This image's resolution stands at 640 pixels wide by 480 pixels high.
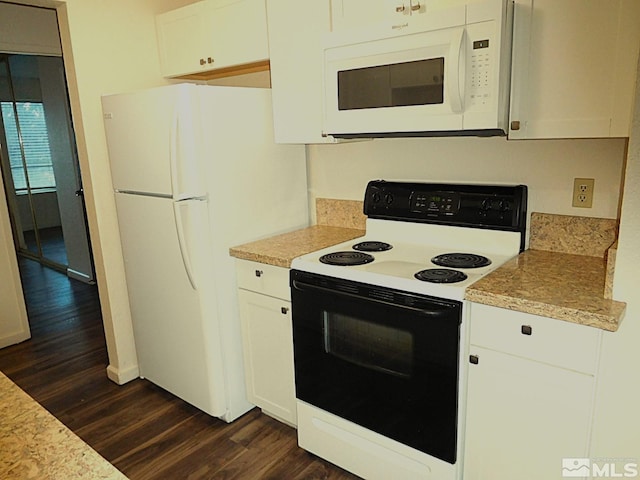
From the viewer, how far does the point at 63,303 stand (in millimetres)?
4359

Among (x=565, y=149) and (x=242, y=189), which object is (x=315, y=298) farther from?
(x=565, y=149)

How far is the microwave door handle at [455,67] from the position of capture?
1.65m

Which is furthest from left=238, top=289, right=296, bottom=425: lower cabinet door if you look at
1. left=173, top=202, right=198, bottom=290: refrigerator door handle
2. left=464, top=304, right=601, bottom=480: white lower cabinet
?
left=464, top=304, right=601, bottom=480: white lower cabinet

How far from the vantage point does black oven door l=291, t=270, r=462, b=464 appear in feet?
5.55

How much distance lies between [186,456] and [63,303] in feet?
8.95

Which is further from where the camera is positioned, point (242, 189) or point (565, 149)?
point (242, 189)

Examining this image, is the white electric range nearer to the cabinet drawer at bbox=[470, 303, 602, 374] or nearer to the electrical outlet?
the cabinet drawer at bbox=[470, 303, 602, 374]

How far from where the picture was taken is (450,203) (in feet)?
7.12

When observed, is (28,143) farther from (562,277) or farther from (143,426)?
(562,277)

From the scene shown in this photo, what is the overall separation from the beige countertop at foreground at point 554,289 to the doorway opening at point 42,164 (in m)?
4.25

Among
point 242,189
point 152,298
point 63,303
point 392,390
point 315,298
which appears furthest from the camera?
point 63,303

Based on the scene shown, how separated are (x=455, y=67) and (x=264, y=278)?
4.02 feet

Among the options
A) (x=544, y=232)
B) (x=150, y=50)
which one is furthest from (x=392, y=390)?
(x=150, y=50)

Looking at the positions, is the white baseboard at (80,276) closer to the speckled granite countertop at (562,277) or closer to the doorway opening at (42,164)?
the doorway opening at (42,164)
